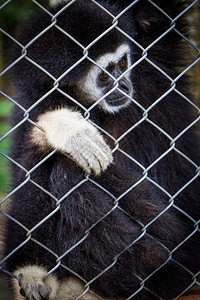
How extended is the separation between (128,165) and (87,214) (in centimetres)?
79

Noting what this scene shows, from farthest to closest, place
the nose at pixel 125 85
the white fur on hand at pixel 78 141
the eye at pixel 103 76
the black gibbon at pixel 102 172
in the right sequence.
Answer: the eye at pixel 103 76 → the nose at pixel 125 85 → the black gibbon at pixel 102 172 → the white fur on hand at pixel 78 141

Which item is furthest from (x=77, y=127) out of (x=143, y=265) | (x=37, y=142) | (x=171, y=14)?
(x=171, y=14)

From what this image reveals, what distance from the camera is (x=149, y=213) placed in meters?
3.02

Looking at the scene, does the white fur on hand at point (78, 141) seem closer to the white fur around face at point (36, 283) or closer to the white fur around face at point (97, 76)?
the white fur around face at point (97, 76)

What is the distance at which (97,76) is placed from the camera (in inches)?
138

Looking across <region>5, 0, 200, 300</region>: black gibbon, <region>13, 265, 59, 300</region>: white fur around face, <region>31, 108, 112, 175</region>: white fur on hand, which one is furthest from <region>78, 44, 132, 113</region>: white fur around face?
<region>13, 265, 59, 300</region>: white fur around face

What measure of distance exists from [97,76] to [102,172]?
0.98 metres

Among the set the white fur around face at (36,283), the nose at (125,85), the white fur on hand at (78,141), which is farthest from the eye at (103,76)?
the white fur around face at (36,283)

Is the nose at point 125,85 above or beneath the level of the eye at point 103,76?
beneath

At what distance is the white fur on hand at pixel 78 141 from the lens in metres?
2.65

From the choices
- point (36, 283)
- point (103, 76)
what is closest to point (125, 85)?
point (103, 76)

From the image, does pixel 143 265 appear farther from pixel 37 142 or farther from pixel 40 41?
pixel 40 41

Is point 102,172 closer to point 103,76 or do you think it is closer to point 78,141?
point 78,141

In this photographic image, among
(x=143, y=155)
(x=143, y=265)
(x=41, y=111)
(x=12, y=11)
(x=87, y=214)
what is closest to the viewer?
(x=87, y=214)
